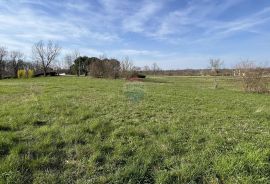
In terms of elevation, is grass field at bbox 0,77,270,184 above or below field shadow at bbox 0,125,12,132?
below

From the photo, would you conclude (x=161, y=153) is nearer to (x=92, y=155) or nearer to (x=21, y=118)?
(x=92, y=155)

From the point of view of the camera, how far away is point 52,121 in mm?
5773

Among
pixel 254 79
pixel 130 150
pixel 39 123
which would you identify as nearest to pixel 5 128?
pixel 39 123

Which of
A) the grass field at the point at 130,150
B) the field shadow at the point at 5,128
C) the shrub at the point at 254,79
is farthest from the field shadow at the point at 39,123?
the shrub at the point at 254,79

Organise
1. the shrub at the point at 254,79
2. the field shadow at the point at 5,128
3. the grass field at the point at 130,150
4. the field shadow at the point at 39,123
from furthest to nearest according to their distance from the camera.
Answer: the shrub at the point at 254,79 < the field shadow at the point at 39,123 < the field shadow at the point at 5,128 < the grass field at the point at 130,150

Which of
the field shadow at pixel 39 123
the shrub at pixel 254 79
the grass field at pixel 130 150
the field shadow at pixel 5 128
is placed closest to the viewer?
the grass field at pixel 130 150

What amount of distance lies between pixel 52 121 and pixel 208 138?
12.0ft

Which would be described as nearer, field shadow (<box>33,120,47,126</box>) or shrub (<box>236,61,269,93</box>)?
field shadow (<box>33,120,47,126</box>)

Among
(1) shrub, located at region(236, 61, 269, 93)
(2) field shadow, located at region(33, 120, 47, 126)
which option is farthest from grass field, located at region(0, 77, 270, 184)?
(1) shrub, located at region(236, 61, 269, 93)

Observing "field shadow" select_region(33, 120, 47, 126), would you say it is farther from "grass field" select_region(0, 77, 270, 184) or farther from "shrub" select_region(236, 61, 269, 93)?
"shrub" select_region(236, 61, 269, 93)

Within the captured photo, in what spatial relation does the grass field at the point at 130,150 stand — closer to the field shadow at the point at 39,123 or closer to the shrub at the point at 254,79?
the field shadow at the point at 39,123

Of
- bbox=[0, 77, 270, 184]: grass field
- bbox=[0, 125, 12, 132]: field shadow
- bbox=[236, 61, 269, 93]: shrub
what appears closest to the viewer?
bbox=[0, 77, 270, 184]: grass field

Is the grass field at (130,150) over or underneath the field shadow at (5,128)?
underneath

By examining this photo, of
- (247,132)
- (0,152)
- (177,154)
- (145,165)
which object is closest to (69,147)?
(0,152)
